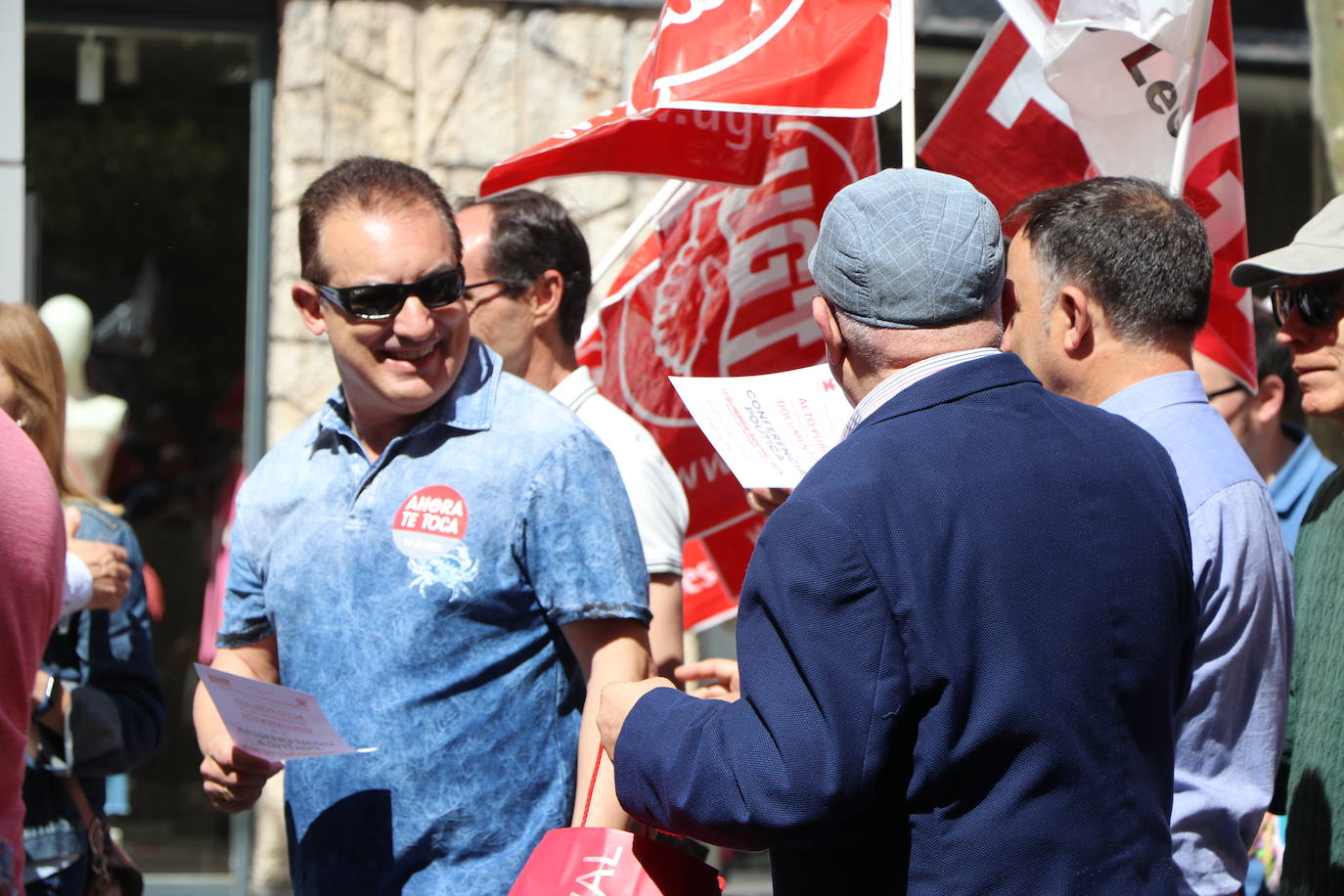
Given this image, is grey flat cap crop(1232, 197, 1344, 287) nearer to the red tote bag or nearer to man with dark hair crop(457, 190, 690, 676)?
man with dark hair crop(457, 190, 690, 676)

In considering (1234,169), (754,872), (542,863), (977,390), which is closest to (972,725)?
(977,390)

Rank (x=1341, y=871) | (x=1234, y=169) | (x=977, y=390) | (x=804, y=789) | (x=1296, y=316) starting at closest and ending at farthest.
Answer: (x=804, y=789), (x=977, y=390), (x=1341, y=871), (x=1296, y=316), (x=1234, y=169)

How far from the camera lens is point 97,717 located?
125 inches

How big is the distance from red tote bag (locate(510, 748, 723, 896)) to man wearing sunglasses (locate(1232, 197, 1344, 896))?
117 cm

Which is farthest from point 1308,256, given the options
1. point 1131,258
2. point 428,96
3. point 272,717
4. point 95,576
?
point 428,96

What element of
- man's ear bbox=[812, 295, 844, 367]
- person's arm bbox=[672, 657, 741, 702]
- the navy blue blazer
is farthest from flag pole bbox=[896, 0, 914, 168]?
the navy blue blazer

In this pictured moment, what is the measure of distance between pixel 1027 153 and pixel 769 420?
145 centimetres

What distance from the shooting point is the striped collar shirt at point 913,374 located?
73.0 inches

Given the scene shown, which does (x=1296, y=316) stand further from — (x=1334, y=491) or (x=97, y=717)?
(x=97, y=717)

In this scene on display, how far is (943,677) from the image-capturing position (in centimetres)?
171

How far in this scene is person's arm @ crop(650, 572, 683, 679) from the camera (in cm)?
328

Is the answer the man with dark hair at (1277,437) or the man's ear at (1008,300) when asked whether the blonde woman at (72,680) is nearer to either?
the man's ear at (1008,300)

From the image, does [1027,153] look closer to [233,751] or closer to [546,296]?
[546,296]

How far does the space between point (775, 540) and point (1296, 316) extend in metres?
1.46
